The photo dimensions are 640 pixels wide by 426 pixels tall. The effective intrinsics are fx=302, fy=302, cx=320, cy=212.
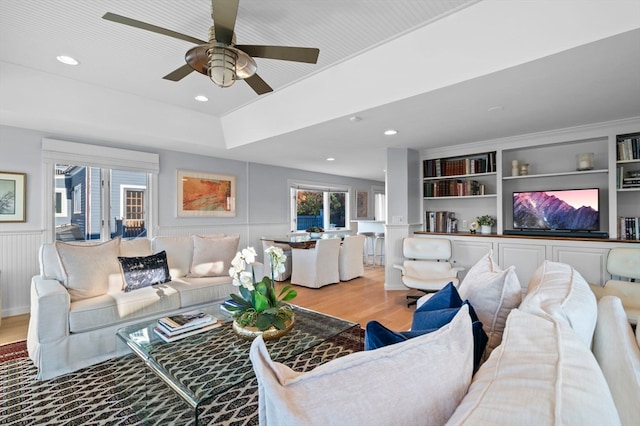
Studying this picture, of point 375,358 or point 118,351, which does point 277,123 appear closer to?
point 118,351

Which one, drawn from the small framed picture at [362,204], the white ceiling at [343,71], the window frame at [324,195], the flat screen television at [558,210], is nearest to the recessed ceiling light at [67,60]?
the white ceiling at [343,71]

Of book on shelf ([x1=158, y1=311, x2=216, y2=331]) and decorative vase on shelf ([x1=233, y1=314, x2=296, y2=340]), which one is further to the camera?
book on shelf ([x1=158, y1=311, x2=216, y2=331])

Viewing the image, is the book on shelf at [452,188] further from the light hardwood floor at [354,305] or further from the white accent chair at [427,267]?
the light hardwood floor at [354,305]

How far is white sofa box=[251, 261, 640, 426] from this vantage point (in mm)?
500

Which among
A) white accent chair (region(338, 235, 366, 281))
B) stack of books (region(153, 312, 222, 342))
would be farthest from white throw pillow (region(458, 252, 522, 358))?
white accent chair (region(338, 235, 366, 281))

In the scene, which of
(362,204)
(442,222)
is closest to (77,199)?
(442,222)

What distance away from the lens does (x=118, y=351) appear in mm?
2285

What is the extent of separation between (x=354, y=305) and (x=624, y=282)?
271 centimetres

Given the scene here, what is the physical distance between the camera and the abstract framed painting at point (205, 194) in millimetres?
5109

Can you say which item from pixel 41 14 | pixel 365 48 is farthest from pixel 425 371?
pixel 41 14

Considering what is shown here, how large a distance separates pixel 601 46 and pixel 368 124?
2.03 m

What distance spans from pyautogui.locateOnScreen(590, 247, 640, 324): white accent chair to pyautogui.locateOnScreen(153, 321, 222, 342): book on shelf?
3.26 metres

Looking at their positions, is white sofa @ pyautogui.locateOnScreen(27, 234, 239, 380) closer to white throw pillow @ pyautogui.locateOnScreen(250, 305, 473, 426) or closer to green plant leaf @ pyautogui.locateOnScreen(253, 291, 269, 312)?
green plant leaf @ pyautogui.locateOnScreen(253, 291, 269, 312)

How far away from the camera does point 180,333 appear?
2031 millimetres
